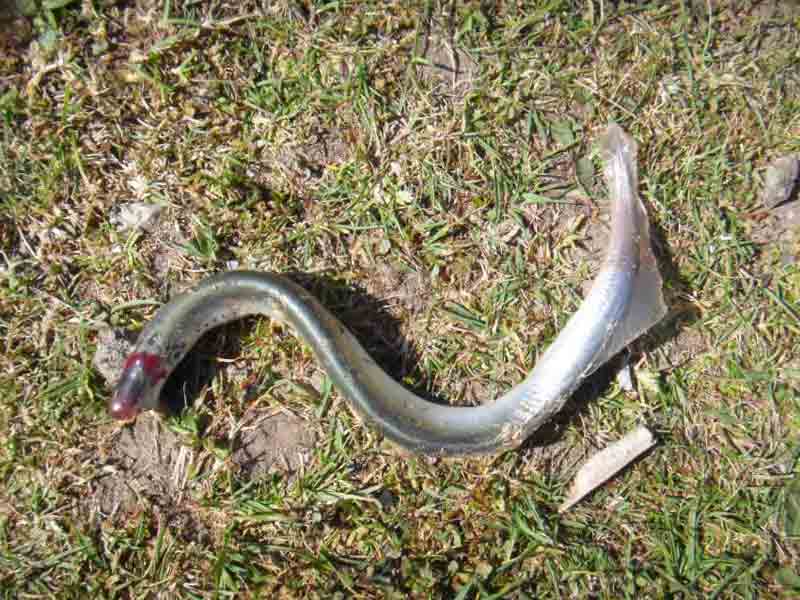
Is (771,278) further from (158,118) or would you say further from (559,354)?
(158,118)

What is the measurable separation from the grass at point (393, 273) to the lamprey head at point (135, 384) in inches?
13.4

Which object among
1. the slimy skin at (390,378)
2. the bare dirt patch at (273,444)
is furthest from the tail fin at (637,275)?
the bare dirt patch at (273,444)

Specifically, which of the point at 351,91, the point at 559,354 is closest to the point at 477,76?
the point at 351,91

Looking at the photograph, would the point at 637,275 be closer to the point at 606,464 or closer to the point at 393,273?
the point at 606,464

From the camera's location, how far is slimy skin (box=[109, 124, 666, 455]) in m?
3.48

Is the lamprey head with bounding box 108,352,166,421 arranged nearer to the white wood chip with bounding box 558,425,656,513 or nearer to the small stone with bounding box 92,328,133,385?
the small stone with bounding box 92,328,133,385

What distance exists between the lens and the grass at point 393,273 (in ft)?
12.2

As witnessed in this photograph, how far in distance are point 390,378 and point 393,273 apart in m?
0.65

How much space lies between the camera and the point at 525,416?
3631 mm

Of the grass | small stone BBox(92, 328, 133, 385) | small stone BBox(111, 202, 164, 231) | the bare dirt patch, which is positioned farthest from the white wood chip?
small stone BBox(111, 202, 164, 231)

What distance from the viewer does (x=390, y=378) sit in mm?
3662

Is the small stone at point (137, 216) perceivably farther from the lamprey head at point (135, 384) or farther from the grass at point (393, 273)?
the lamprey head at point (135, 384)

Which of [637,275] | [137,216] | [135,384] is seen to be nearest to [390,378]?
[135,384]

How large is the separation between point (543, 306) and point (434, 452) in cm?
110
